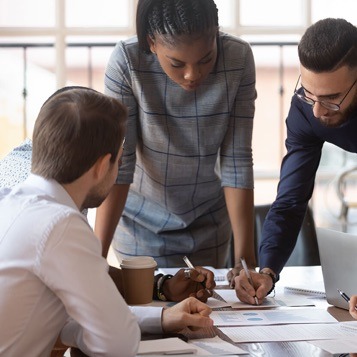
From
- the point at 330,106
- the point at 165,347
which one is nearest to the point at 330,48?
the point at 330,106

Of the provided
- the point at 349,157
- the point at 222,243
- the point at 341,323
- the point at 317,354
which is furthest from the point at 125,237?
the point at 349,157

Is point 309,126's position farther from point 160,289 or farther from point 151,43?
point 160,289

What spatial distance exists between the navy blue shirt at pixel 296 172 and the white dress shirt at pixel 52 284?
93cm

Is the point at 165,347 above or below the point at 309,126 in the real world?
below

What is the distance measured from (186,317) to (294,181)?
85cm

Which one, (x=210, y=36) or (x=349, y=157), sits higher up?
(x=210, y=36)

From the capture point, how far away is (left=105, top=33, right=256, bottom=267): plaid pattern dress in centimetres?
240

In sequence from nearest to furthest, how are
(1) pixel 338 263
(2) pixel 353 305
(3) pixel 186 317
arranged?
(3) pixel 186 317 < (2) pixel 353 305 < (1) pixel 338 263

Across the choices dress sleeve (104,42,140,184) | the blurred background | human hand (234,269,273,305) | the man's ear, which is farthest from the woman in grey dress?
the blurred background

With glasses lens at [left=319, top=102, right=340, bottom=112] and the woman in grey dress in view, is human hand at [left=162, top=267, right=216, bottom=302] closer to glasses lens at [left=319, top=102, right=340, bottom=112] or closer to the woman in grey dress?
the woman in grey dress

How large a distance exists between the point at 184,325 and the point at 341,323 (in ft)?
1.28

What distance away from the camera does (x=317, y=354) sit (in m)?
1.59

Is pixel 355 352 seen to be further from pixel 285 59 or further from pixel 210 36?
pixel 285 59

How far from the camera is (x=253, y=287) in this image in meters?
2.08
